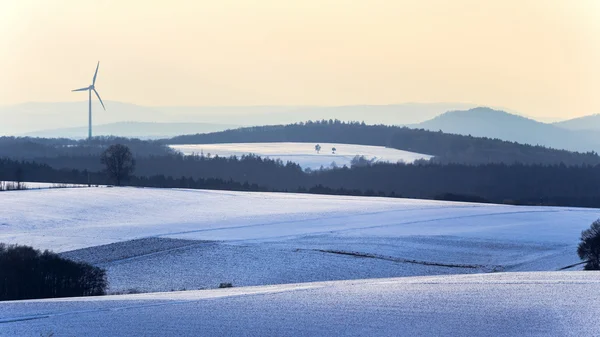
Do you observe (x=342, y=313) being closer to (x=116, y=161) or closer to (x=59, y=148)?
(x=116, y=161)

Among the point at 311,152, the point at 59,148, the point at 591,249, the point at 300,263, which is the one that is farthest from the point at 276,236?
the point at 59,148

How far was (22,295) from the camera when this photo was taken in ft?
102

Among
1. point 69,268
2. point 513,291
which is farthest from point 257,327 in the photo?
point 69,268

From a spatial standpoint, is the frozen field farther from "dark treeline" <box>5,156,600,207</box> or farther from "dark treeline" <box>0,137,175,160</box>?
"dark treeline" <box>0,137,175,160</box>

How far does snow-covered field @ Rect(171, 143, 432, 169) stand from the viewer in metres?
156

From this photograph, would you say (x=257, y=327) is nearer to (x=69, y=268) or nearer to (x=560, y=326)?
(x=560, y=326)

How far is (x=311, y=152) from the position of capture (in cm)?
17262

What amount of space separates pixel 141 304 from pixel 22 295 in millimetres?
12630

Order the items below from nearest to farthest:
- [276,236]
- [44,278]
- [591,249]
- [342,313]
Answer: [342,313], [44,278], [591,249], [276,236]

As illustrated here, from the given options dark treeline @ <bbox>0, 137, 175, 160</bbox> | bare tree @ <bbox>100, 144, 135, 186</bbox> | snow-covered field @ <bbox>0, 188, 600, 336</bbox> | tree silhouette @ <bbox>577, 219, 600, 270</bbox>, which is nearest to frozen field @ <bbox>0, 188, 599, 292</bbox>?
snow-covered field @ <bbox>0, 188, 600, 336</bbox>

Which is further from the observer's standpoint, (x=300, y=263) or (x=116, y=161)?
(x=116, y=161)

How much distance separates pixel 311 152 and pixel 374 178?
43046 millimetres

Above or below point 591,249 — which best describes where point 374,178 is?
above

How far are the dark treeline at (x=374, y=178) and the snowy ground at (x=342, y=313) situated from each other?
79.4 metres
